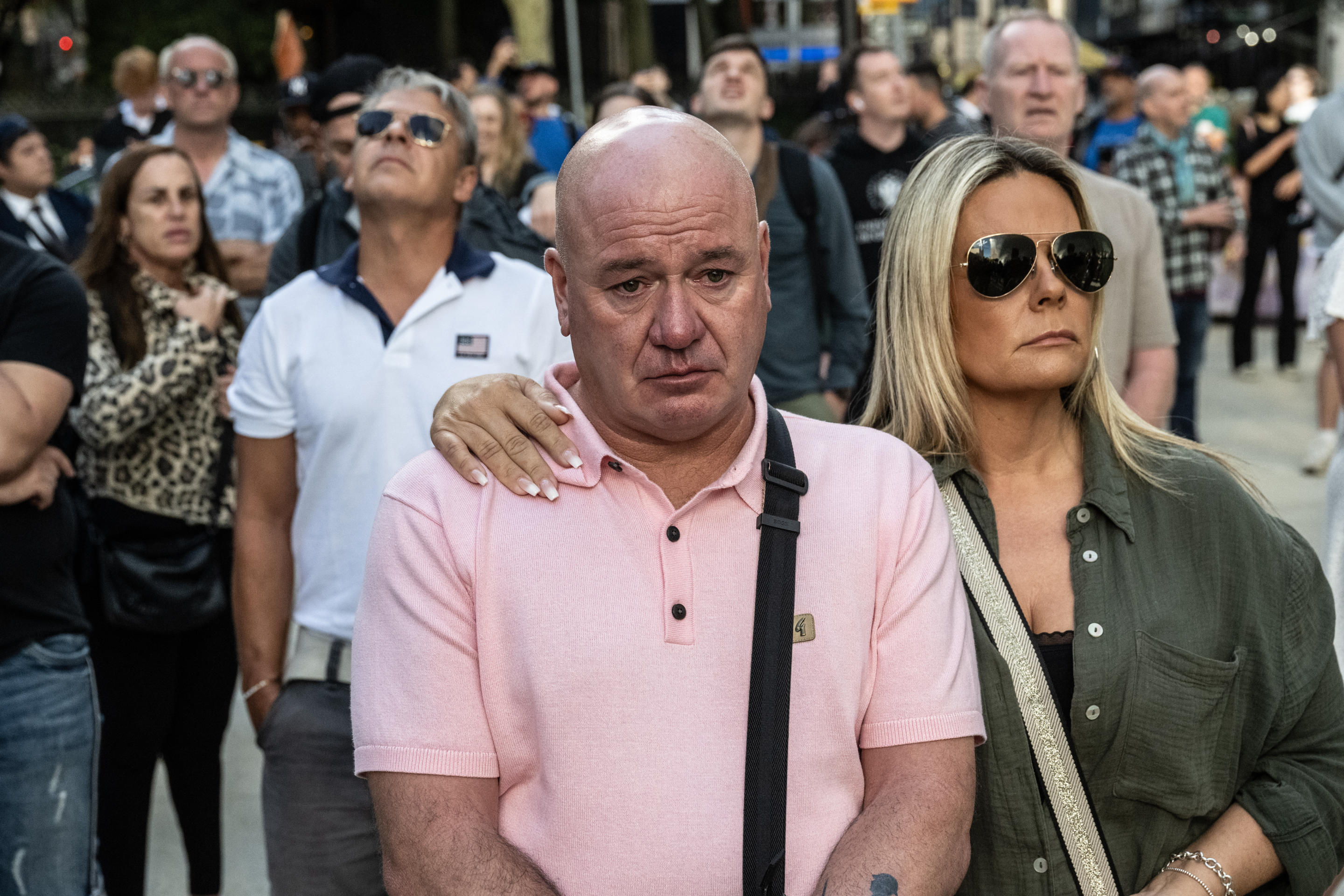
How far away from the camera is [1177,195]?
843cm

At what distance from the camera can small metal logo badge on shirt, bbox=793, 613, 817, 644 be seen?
211 centimetres

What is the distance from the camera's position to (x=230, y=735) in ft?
19.6

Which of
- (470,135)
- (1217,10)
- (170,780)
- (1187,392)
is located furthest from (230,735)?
(1217,10)

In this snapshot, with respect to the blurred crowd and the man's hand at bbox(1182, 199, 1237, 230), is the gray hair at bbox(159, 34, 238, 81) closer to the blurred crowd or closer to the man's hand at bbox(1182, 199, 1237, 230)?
the blurred crowd

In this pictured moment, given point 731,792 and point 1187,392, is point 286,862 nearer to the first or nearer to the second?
point 731,792

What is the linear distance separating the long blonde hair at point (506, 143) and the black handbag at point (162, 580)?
9.07 ft

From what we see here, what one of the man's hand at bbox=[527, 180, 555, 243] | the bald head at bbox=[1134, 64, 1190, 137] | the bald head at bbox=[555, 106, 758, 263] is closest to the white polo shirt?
the bald head at bbox=[555, 106, 758, 263]

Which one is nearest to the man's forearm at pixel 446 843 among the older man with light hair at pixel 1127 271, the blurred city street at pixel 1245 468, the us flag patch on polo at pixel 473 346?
the us flag patch on polo at pixel 473 346

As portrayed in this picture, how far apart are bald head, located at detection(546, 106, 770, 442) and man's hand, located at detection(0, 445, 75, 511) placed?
5.64ft

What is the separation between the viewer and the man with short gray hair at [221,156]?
6.21 meters

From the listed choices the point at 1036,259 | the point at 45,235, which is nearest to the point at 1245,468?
the point at 1036,259

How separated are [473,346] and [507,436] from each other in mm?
1228

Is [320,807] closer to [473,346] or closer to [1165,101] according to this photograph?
[473,346]

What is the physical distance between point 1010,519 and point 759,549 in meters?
0.76
